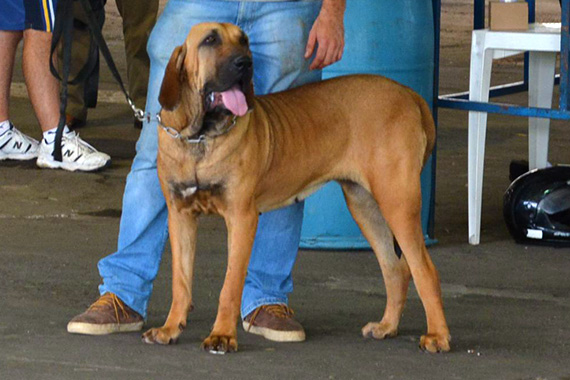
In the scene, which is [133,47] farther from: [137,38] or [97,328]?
[97,328]

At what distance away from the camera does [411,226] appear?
4172mm

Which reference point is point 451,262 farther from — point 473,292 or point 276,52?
point 276,52

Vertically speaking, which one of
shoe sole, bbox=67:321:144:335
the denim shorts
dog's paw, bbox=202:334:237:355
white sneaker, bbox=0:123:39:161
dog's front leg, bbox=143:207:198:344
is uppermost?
the denim shorts

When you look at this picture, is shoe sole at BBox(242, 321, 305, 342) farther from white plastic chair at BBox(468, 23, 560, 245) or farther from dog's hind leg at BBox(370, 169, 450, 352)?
white plastic chair at BBox(468, 23, 560, 245)

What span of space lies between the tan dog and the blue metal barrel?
1278 millimetres

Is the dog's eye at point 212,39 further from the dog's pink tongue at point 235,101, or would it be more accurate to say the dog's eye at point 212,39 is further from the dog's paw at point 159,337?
the dog's paw at point 159,337

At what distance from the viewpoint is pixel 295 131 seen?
13.6ft

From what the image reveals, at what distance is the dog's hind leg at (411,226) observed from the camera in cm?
415

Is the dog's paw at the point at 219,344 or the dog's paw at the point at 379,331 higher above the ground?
the dog's paw at the point at 219,344

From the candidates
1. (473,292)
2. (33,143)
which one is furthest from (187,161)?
(33,143)

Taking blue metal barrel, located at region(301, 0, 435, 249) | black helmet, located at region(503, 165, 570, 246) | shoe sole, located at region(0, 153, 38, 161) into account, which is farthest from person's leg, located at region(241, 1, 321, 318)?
shoe sole, located at region(0, 153, 38, 161)

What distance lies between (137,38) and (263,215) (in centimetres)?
516

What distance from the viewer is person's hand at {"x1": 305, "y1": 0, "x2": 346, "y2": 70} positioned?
13.8 ft

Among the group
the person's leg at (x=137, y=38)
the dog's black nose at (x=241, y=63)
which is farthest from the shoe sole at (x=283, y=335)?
the person's leg at (x=137, y=38)
